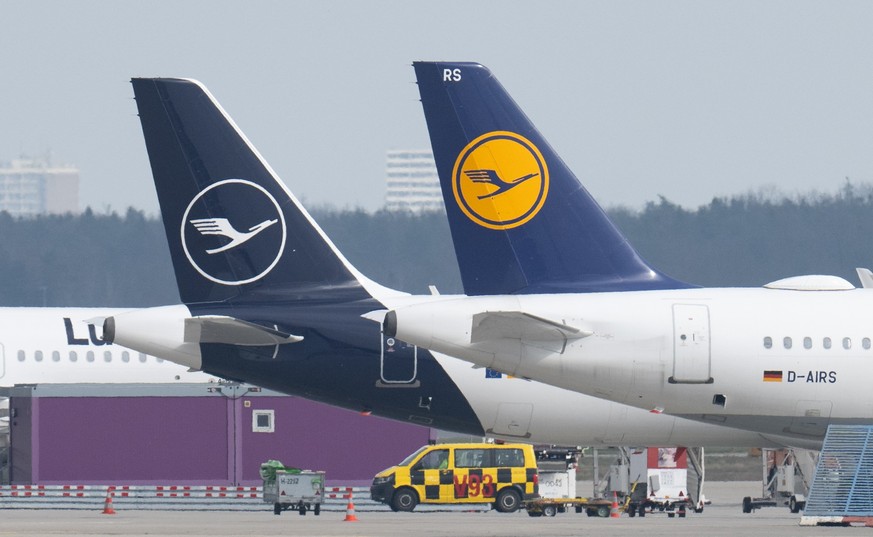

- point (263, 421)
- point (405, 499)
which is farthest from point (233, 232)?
point (263, 421)

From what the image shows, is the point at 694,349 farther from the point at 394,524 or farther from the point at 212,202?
the point at 212,202

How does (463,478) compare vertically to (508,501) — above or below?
above

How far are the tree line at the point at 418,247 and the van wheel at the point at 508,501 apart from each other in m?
49.4

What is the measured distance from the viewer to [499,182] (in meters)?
29.8

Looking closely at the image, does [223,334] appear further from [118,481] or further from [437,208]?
[437,208]

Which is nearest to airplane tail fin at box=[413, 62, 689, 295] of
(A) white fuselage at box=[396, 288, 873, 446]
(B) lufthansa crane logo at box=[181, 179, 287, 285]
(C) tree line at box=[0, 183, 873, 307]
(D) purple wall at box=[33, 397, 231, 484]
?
(A) white fuselage at box=[396, 288, 873, 446]

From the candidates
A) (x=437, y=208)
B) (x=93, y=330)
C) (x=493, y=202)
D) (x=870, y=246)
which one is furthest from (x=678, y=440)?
(x=437, y=208)

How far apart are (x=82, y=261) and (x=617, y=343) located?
3429 inches

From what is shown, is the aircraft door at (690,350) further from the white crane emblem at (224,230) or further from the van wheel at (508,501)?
the van wheel at (508,501)

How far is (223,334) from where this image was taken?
102ft

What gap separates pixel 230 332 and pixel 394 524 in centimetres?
527

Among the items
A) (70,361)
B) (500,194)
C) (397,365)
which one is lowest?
(397,365)

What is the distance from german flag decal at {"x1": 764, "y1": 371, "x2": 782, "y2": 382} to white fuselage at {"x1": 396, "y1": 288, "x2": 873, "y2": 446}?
17 millimetres

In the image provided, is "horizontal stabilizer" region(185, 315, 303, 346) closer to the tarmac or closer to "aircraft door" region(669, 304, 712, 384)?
the tarmac
